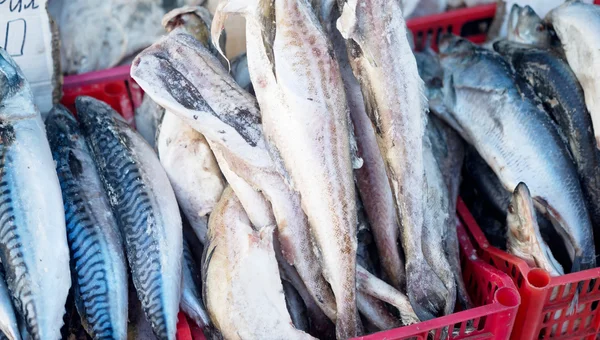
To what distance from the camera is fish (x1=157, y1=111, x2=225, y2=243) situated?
6.00 feet

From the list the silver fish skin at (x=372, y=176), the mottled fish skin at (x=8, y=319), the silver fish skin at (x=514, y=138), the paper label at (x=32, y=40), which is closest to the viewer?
the mottled fish skin at (x=8, y=319)

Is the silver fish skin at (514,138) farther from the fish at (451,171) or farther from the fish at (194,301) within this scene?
the fish at (194,301)

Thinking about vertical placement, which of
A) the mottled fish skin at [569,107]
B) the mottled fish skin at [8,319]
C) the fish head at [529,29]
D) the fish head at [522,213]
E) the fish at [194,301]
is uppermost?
the fish head at [529,29]

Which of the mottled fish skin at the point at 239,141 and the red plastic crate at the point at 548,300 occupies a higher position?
the mottled fish skin at the point at 239,141

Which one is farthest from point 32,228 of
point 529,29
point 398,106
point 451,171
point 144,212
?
point 529,29

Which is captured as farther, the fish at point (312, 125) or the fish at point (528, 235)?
the fish at point (528, 235)

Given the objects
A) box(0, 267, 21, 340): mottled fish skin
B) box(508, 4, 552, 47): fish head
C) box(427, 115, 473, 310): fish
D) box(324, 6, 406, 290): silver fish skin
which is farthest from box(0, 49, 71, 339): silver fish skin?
box(508, 4, 552, 47): fish head

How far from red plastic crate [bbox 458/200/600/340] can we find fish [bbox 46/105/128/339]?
1139mm

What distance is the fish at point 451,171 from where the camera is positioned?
184 centimetres

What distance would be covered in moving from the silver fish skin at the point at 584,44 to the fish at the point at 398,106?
723 millimetres

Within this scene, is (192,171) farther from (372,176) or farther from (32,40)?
(32,40)

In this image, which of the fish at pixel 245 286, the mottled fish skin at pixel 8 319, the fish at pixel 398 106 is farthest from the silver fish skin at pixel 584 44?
the mottled fish skin at pixel 8 319

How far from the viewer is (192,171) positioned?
184 centimetres

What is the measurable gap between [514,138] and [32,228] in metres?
1.53
